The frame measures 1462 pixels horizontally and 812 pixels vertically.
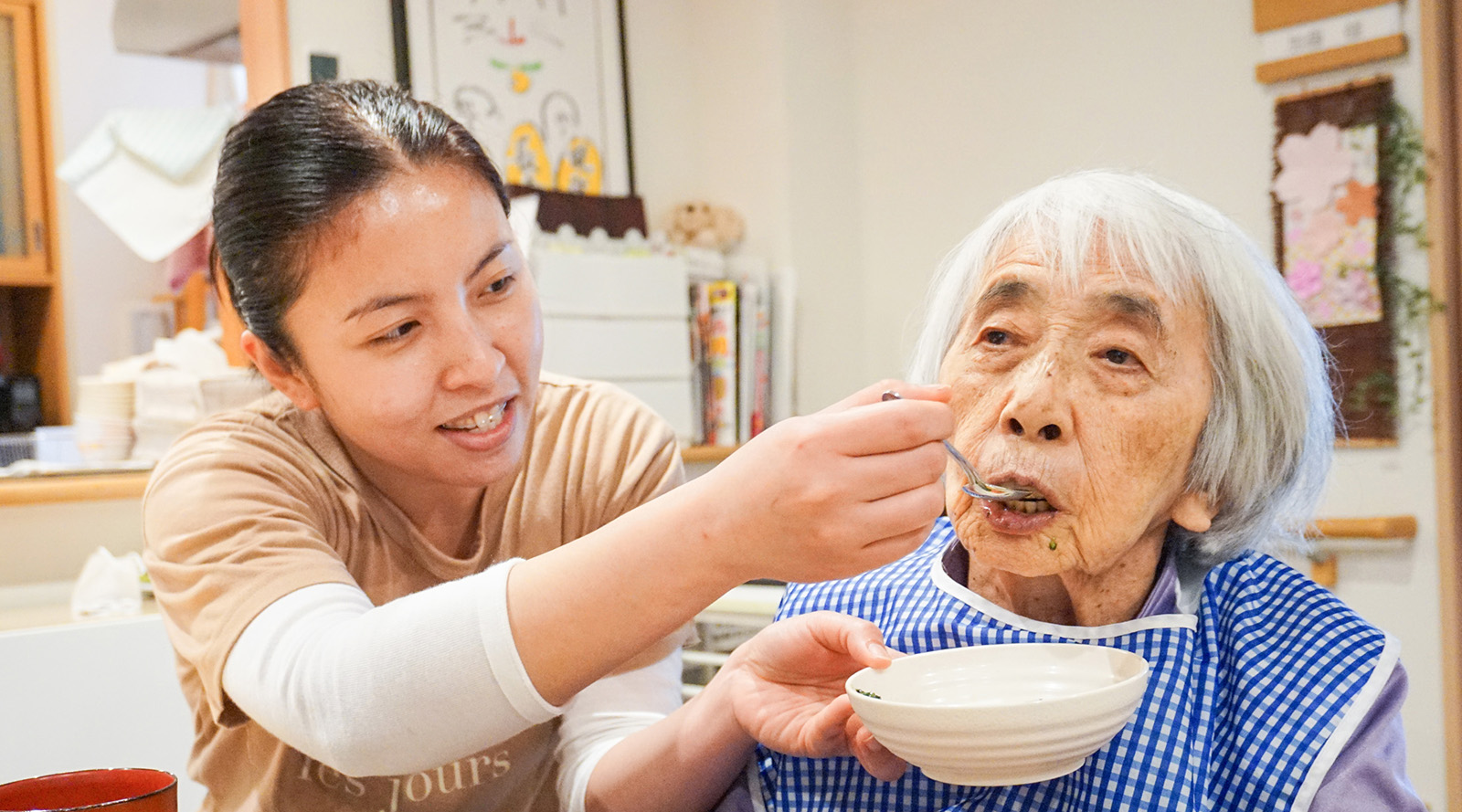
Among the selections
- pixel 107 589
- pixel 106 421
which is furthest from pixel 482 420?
pixel 106 421

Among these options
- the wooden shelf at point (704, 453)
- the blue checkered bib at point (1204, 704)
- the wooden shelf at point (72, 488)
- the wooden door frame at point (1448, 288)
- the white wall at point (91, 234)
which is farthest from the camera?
the white wall at point (91, 234)

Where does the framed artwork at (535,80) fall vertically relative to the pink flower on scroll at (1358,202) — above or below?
above

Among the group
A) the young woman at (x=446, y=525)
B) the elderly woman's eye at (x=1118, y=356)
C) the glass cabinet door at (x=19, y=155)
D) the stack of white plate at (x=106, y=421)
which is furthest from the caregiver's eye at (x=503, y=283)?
the glass cabinet door at (x=19, y=155)

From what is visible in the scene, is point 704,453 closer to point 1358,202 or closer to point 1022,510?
point 1358,202

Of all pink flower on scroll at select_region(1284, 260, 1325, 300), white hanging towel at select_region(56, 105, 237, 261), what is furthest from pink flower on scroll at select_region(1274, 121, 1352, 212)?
white hanging towel at select_region(56, 105, 237, 261)

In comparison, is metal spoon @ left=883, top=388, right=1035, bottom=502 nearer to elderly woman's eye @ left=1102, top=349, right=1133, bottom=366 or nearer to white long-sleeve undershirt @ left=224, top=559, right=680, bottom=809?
elderly woman's eye @ left=1102, top=349, right=1133, bottom=366

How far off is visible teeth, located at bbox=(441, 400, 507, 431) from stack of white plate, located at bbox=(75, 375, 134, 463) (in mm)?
1688

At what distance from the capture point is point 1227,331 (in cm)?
101

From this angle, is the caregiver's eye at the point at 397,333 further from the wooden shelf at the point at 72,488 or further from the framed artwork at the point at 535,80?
the framed artwork at the point at 535,80

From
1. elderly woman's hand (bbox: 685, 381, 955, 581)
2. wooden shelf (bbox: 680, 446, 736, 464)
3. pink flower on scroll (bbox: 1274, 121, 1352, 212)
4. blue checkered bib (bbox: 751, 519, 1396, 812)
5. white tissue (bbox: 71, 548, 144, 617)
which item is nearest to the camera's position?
elderly woman's hand (bbox: 685, 381, 955, 581)

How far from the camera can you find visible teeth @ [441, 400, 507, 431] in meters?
1.08

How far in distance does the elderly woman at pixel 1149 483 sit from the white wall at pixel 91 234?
4240 millimetres

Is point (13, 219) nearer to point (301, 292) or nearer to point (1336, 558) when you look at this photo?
point (301, 292)

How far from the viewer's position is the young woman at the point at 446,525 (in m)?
0.75
